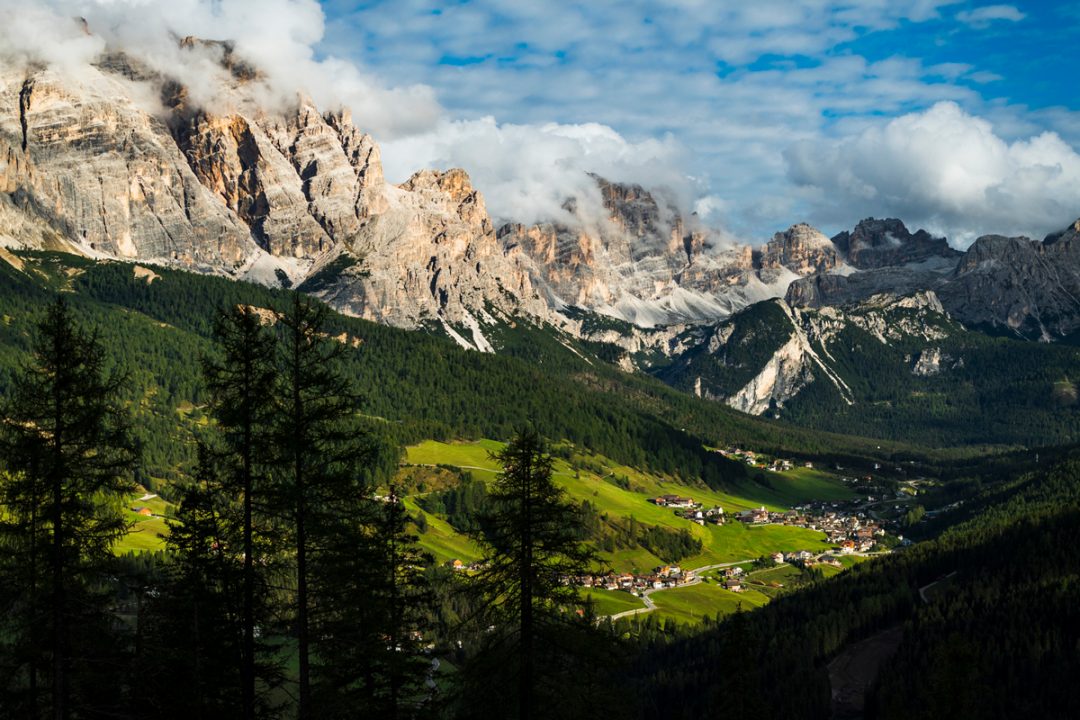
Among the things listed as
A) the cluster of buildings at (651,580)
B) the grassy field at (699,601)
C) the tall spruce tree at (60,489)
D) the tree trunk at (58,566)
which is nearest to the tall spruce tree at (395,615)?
the tall spruce tree at (60,489)

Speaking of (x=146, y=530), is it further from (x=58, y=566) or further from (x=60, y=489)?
(x=60, y=489)

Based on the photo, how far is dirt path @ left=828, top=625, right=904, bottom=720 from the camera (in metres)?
108

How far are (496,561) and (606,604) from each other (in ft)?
426

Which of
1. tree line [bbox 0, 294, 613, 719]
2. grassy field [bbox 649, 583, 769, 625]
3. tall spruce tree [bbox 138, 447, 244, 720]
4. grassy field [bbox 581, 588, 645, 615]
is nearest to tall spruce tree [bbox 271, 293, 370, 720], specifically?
tree line [bbox 0, 294, 613, 719]

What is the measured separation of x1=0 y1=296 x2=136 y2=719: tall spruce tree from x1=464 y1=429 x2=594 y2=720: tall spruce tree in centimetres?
1199

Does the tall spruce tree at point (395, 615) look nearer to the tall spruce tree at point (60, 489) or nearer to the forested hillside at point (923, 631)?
the tall spruce tree at point (60, 489)

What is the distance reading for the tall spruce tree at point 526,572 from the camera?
31516mm

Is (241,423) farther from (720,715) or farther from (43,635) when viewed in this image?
(720,715)

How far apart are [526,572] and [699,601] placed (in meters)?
141

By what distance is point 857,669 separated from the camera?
117312 mm

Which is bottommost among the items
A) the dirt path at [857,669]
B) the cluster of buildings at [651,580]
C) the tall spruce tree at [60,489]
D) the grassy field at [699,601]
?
the dirt path at [857,669]

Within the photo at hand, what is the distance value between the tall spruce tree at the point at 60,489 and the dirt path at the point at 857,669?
94605 mm

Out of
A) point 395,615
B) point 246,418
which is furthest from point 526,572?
point 246,418

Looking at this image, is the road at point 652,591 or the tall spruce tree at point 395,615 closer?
the tall spruce tree at point 395,615
